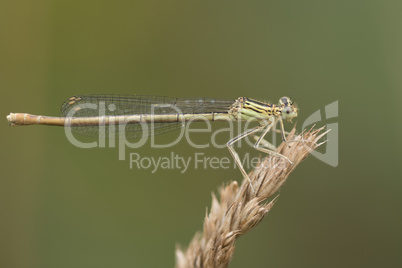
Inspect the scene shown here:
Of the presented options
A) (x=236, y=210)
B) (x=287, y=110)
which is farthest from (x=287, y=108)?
(x=236, y=210)

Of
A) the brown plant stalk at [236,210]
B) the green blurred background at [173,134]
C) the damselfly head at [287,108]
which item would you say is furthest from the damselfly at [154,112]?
the brown plant stalk at [236,210]

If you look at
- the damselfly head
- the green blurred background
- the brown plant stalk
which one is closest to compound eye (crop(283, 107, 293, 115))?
the damselfly head

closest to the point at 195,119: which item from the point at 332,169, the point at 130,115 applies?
the point at 130,115

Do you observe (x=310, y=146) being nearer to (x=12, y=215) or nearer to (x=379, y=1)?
(x=379, y=1)

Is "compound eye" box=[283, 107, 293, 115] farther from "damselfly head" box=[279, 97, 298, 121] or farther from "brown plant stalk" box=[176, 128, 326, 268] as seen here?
"brown plant stalk" box=[176, 128, 326, 268]

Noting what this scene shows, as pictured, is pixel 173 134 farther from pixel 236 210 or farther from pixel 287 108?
pixel 236 210
